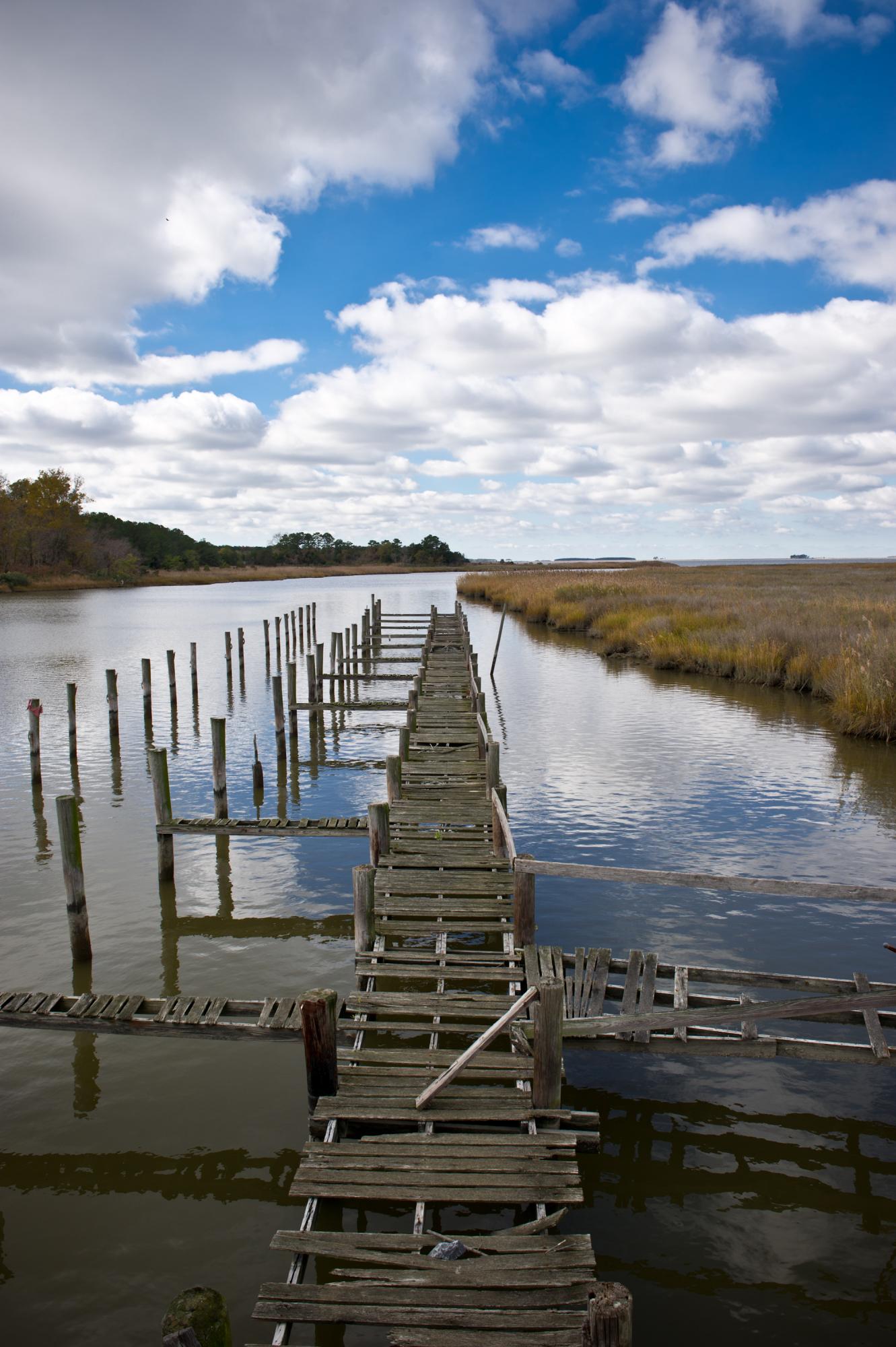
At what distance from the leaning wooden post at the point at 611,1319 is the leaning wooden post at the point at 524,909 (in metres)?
4.02

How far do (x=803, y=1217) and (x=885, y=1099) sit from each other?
170 cm

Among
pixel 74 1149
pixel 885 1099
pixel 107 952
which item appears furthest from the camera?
pixel 107 952

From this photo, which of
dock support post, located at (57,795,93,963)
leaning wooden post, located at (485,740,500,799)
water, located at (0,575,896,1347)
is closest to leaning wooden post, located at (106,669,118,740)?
water, located at (0,575,896,1347)

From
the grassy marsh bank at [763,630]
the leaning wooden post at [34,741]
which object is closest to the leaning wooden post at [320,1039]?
the leaning wooden post at [34,741]

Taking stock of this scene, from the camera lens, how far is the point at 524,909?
7.38 metres

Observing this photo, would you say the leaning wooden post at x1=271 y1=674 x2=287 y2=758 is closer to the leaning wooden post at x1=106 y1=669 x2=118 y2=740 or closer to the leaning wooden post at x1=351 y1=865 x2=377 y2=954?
the leaning wooden post at x1=106 y1=669 x2=118 y2=740

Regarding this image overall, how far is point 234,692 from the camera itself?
92.1ft

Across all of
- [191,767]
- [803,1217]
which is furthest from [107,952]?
[191,767]

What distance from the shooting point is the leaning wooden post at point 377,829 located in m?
9.37

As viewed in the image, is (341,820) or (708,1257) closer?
(708,1257)

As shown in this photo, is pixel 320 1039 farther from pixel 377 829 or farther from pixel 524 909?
pixel 377 829

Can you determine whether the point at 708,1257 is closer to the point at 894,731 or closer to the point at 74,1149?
the point at 74,1149

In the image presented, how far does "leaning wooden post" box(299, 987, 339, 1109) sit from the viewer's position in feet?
17.7

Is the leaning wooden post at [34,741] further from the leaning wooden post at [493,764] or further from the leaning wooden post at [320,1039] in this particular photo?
the leaning wooden post at [320,1039]
